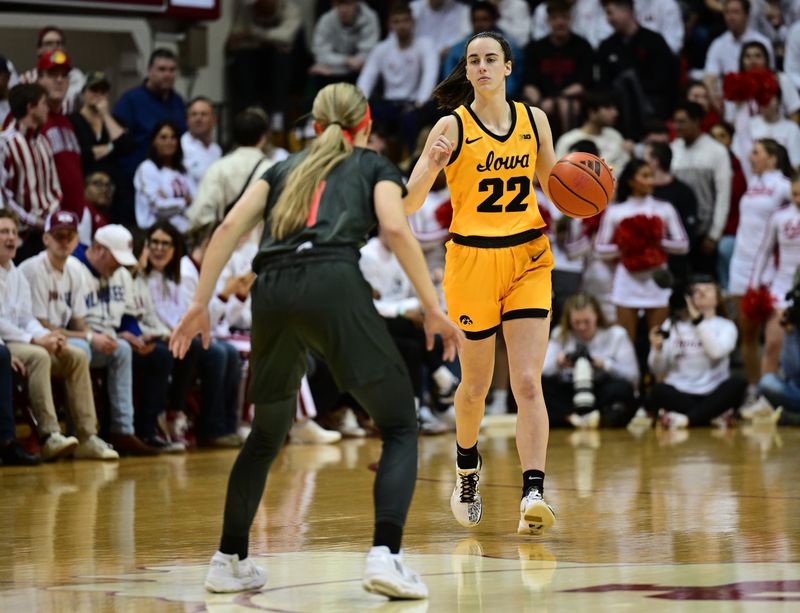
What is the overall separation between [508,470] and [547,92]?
6.83 metres

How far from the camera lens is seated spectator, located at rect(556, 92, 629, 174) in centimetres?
1365

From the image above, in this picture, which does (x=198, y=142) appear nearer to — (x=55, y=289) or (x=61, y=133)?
(x=61, y=133)

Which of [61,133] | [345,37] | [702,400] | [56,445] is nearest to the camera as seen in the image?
[56,445]

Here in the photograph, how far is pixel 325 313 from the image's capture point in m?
4.69

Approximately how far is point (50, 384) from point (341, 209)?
5479mm

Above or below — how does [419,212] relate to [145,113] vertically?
below

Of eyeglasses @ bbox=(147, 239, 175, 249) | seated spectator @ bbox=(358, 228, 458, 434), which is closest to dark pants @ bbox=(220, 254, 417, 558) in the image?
eyeglasses @ bbox=(147, 239, 175, 249)

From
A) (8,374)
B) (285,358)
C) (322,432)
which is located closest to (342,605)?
(285,358)

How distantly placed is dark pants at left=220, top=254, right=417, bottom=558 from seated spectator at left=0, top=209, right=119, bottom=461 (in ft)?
16.3

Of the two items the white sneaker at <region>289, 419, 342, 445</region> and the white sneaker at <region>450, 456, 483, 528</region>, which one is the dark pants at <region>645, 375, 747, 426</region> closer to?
the white sneaker at <region>289, 419, 342, 445</region>

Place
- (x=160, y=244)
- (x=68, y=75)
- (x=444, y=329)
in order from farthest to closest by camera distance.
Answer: (x=68, y=75) < (x=160, y=244) < (x=444, y=329)

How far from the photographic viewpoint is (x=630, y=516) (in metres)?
6.74

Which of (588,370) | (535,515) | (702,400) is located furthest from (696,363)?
(535,515)

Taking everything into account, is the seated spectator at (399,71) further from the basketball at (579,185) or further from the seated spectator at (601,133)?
the basketball at (579,185)
